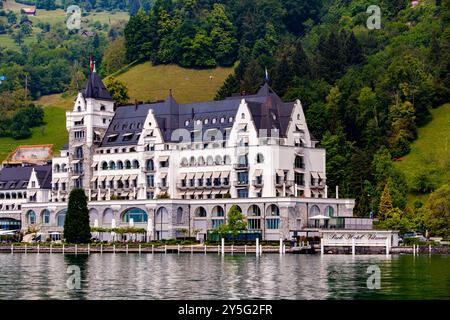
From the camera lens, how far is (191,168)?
173 m

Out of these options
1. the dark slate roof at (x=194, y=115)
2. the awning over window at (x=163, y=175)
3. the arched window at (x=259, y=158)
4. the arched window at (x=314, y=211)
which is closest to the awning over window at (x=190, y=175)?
the awning over window at (x=163, y=175)

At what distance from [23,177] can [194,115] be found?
119ft

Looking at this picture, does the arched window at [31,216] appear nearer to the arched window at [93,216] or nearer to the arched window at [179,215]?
the arched window at [93,216]

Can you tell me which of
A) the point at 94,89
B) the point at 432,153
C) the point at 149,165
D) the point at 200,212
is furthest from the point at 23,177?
the point at 432,153

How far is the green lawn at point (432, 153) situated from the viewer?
177125 millimetres

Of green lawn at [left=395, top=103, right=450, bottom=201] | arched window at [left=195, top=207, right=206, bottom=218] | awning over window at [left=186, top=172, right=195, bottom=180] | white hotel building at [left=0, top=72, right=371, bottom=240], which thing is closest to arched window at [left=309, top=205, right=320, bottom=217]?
white hotel building at [left=0, top=72, right=371, bottom=240]

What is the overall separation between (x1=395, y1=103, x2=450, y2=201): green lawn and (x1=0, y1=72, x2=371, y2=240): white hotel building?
51.6 ft

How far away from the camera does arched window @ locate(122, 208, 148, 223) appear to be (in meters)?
173

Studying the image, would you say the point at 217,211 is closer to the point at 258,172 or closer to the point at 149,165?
the point at 258,172

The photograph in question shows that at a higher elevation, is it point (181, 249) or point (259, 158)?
point (259, 158)

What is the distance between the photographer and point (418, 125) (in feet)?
643

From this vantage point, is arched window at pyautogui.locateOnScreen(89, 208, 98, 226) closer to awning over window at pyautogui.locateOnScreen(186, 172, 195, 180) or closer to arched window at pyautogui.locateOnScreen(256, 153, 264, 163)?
awning over window at pyautogui.locateOnScreen(186, 172, 195, 180)
